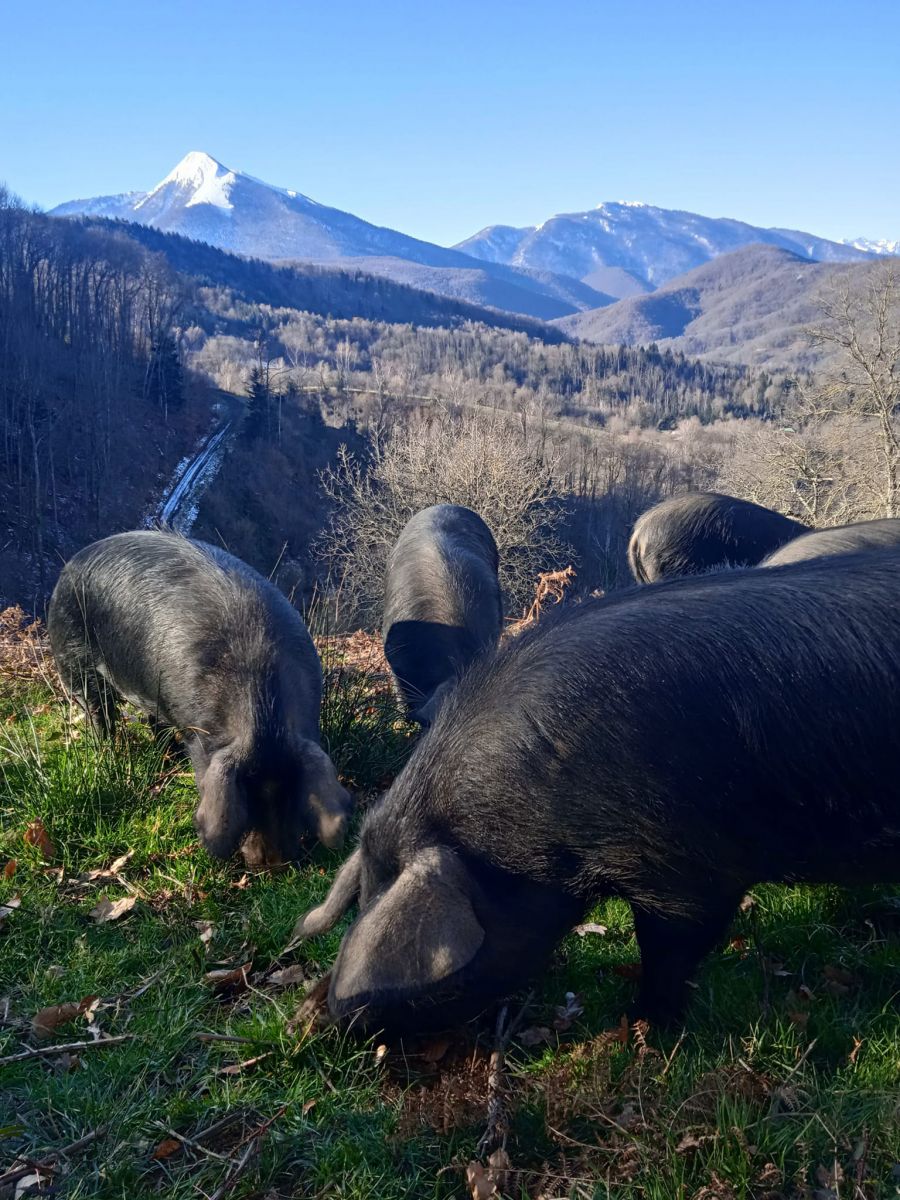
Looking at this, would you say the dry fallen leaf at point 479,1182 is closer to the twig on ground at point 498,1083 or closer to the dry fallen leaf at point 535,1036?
the twig on ground at point 498,1083

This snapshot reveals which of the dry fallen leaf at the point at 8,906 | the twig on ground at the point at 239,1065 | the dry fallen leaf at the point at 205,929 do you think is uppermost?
the twig on ground at the point at 239,1065

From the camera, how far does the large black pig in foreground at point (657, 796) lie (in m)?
3.21

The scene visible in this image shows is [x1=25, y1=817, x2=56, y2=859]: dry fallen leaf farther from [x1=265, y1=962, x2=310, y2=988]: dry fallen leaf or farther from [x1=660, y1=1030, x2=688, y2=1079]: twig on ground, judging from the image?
[x1=660, y1=1030, x2=688, y2=1079]: twig on ground

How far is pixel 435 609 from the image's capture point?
8281 mm

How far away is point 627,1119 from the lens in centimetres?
295

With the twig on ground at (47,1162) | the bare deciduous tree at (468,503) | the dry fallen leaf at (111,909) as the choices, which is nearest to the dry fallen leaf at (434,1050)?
the twig on ground at (47,1162)

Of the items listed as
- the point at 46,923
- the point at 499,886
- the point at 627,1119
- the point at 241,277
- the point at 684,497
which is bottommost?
the point at 46,923

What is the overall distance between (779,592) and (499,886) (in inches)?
59.5

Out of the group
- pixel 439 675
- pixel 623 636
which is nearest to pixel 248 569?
pixel 439 675

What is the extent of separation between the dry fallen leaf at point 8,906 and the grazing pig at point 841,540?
19.9 feet

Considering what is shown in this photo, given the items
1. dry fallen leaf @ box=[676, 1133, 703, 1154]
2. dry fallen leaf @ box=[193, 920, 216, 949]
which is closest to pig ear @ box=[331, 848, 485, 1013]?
dry fallen leaf @ box=[676, 1133, 703, 1154]

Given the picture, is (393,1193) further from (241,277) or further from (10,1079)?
(241,277)

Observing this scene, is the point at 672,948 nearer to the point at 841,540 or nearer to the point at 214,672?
the point at 214,672

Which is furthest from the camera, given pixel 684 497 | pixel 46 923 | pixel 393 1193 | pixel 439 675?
pixel 684 497
